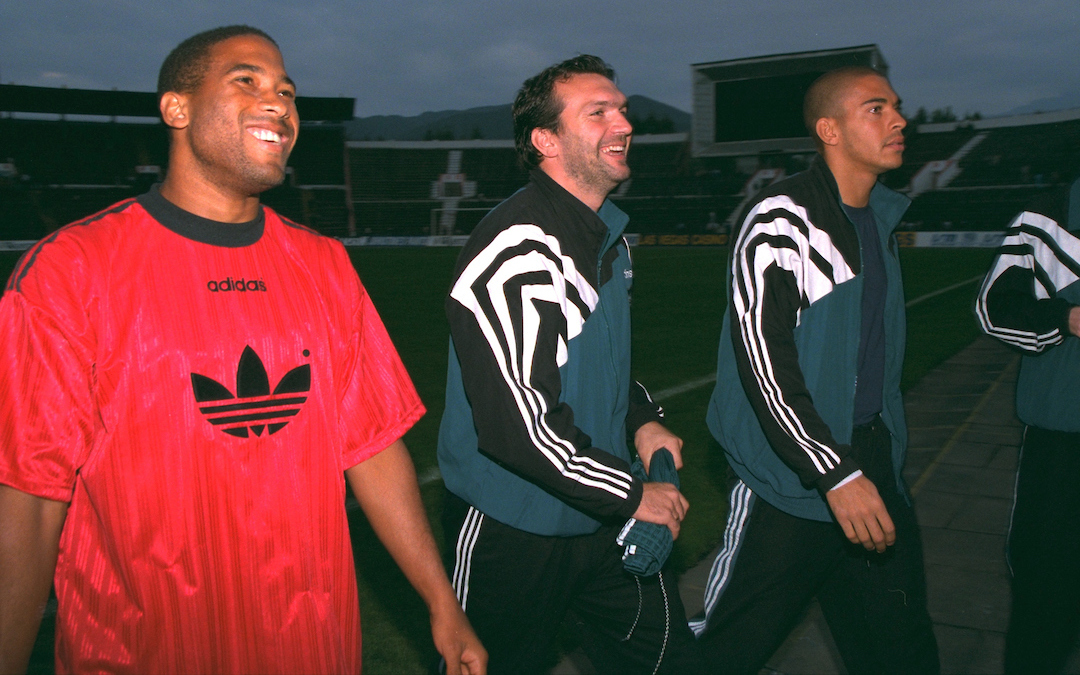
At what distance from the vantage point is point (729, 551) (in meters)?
2.60

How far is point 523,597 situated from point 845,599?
1106 millimetres

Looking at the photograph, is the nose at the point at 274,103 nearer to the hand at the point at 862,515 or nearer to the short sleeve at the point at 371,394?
the short sleeve at the point at 371,394

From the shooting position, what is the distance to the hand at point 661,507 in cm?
205

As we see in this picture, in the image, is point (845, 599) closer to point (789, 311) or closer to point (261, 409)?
point (789, 311)

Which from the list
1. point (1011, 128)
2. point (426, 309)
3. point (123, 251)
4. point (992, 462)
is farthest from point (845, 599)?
point (1011, 128)

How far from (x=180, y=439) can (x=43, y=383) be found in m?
0.24

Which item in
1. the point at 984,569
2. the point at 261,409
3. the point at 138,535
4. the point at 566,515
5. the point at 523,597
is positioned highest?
the point at 261,409

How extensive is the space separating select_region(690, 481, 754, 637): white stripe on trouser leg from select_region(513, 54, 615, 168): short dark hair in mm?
1218

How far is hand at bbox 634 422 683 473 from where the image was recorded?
2438 millimetres

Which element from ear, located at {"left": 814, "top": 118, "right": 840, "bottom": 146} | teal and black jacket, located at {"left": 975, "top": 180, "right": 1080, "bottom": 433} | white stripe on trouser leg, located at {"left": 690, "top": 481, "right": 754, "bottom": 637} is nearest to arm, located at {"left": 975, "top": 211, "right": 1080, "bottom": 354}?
teal and black jacket, located at {"left": 975, "top": 180, "right": 1080, "bottom": 433}

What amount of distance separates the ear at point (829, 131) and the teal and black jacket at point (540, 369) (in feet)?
2.80

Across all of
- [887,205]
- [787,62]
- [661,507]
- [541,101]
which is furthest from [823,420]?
[787,62]

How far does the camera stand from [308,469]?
1665mm

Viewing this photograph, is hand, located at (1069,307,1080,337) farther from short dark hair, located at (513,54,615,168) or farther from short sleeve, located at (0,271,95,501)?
short sleeve, located at (0,271,95,501)
